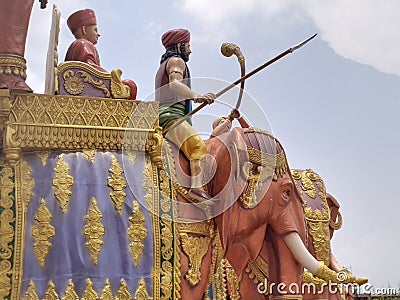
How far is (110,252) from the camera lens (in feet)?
17.5

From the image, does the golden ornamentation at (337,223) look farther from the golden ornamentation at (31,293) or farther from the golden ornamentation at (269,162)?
the golden ornamentation at (31,293)

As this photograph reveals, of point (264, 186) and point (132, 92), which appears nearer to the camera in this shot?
point (132, 92)

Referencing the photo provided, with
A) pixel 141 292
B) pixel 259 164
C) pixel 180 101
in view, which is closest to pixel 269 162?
pixel 259 164

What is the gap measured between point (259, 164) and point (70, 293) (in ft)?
6.49

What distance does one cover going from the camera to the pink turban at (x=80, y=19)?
20.2ft

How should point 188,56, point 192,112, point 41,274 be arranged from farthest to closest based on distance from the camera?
point 188,56 < point 192,112 < point 41,274

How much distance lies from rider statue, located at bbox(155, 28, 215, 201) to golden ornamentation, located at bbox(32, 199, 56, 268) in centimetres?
105

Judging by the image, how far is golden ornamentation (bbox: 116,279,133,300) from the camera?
5.27 metres

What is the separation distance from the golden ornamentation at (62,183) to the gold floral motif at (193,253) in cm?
84

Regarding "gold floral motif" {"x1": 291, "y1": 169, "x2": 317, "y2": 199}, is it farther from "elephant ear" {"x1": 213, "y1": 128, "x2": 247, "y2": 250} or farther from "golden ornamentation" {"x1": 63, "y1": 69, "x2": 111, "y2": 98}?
"golden ornamentation" {"x1": 63, "y1": 69, "x2": 111, "y2": 98}

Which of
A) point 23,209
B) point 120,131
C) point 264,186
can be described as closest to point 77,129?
point 120,131

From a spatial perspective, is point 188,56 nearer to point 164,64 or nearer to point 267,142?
point 164,64

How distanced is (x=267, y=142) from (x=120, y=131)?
1457 millimetres

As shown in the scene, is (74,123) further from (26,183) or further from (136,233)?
(136,233)
